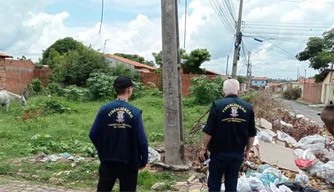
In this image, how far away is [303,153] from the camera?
768 cm

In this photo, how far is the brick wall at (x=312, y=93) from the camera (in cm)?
3970

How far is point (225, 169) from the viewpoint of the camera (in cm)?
390

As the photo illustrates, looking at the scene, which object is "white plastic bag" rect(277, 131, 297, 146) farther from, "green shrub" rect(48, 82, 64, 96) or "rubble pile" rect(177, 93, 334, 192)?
"green shrub" rect(48, 82, 64, 96)

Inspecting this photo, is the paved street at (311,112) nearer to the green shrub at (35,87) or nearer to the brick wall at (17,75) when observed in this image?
the green shrub at (35,87)

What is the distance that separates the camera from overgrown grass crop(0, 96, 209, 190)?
5789mm

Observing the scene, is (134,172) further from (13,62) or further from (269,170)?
(13,62)

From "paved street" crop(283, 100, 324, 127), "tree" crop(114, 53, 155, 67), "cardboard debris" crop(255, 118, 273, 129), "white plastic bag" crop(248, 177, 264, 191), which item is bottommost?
"paved street" crop(283, 100, 324, 127)

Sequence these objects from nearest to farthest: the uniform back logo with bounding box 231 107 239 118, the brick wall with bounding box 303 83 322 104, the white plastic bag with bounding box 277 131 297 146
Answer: the uniform back logo with bounding box 231 107 239 118 < the white plastic bag with bounding box 277 131 297 146 < the brick wall with bounding box 303 83 322 104

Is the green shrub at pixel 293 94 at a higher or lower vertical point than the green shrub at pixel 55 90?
lower

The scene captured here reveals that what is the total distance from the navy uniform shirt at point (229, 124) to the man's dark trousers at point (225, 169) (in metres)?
0.07

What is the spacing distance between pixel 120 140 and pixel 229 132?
4.10ft

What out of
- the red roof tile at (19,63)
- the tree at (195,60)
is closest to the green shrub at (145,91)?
the tree at (195,60)

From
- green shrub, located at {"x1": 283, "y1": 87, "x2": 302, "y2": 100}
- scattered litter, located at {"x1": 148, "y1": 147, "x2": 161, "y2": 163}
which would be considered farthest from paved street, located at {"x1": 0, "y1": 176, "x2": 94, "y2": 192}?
green shrub, located at {"x1": 283, "y1": 87, "x2": 302, "y2": 100}

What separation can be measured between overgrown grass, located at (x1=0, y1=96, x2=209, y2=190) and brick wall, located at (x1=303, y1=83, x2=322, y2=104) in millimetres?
30119
